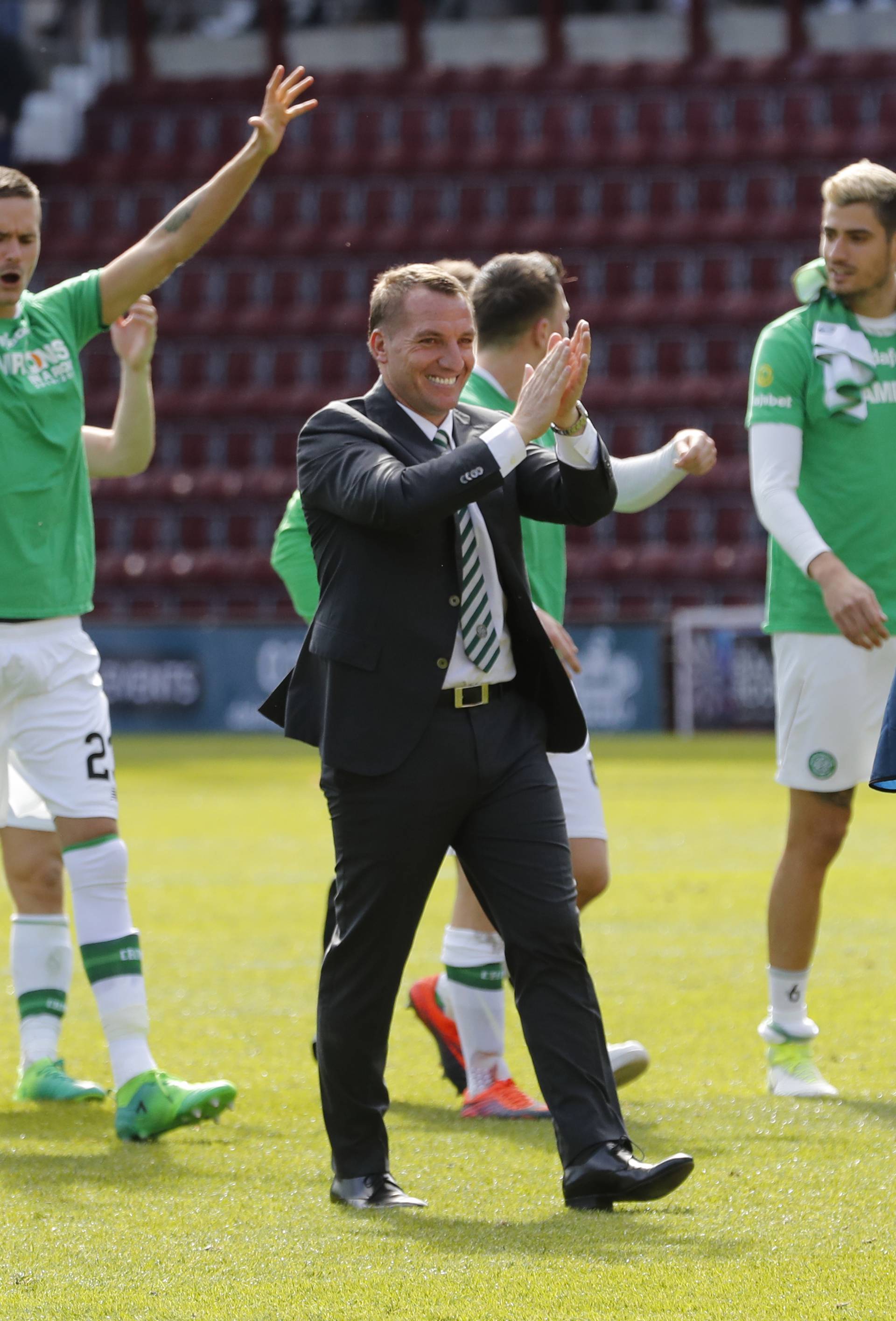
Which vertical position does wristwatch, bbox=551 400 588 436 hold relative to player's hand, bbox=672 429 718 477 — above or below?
above

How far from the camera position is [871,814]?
40.2 feet

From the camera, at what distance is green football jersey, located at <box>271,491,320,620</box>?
535cm

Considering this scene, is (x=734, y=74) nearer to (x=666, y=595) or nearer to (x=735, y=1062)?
(x=666, y=595)

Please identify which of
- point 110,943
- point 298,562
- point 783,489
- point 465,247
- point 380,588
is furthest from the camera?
point 465,247

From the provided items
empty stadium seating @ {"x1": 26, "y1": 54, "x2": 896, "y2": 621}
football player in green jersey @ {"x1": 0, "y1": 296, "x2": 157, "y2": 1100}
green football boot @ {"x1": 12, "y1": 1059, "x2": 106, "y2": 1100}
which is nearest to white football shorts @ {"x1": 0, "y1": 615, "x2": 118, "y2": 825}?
football player in green jersey @ {"x1": 0, "y1": 296, "x2": 157, "y2": 1100}

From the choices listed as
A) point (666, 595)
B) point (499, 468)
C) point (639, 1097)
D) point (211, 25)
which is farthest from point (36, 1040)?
point (211, 25)

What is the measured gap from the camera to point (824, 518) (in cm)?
511

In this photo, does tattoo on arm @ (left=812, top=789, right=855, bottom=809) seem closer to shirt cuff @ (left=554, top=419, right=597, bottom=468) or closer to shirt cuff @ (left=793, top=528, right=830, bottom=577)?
shirt cuff @ (left=793, top=528, right=830, bottom=577)

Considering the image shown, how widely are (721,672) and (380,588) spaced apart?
50.4ft

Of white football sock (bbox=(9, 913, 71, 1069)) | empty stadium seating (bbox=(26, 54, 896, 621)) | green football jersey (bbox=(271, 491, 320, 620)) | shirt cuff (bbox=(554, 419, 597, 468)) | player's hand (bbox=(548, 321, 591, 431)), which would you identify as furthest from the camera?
empty stadium seating (bbox=(26, 54, 896, 621))

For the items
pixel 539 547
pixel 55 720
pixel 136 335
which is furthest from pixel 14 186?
pixel 539 547

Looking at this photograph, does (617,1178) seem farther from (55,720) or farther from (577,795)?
(55,720)

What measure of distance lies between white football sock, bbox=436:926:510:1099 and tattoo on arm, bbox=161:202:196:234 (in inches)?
73.1

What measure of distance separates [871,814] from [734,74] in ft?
47.8
